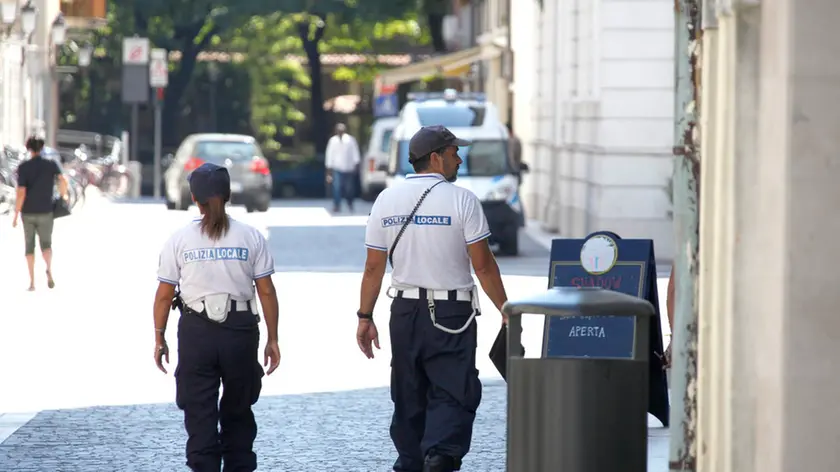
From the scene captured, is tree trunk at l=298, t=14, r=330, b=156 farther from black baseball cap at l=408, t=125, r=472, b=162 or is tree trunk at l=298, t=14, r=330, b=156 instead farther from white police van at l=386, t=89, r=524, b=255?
black baseball cap at l=408, t=125, r=472, b=162

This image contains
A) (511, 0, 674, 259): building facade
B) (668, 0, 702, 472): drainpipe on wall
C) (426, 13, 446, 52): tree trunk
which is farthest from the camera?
(426, 13, 446, 52): tree trunk

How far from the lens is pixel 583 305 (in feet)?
20.3

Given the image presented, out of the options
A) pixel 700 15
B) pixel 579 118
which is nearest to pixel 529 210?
pixel 579 118

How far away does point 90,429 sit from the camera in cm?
984

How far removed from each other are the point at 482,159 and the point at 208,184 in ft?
55.3

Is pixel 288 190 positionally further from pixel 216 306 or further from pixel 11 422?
pixel 216 306

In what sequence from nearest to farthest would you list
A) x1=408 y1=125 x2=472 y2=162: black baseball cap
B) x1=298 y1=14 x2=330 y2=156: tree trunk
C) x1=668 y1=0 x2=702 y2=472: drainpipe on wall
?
x1=668 y1=0 x2=702 y2=472: drainpipe on wall → x1=408 y1=125 x2=472 y2=162: black baseball cap → x1=298 y1=14 x2=330 y2=156: tree trunk

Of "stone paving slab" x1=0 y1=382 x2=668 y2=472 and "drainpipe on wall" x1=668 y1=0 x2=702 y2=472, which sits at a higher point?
"drainpipe on wall" x1=668 y1=0 x2=702 y2=472

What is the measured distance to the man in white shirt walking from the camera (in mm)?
36406

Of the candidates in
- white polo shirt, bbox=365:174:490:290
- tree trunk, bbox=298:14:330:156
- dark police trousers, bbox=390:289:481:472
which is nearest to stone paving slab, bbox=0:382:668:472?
dark police trousers, bbox=390:289:481:472

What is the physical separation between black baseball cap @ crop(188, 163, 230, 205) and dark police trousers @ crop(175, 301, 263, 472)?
46 centimetres

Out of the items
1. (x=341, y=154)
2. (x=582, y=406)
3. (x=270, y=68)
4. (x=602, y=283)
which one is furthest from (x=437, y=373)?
(x=270, y=68)

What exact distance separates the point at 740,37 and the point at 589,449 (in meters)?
1.39

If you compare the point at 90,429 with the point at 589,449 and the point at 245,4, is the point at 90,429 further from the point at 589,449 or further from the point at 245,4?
the point at 245,4
